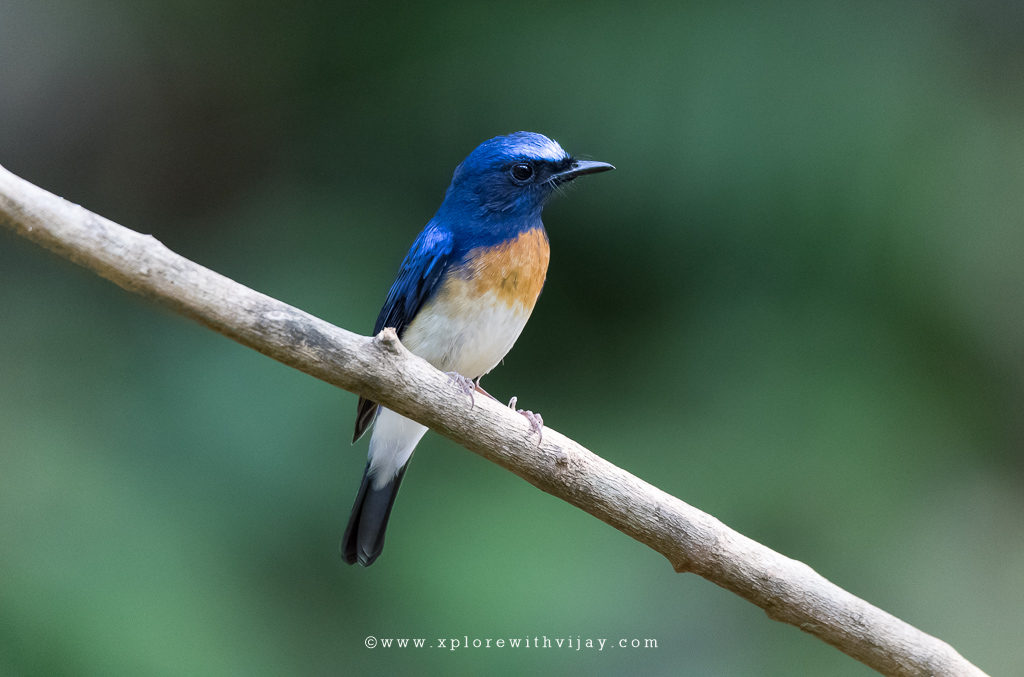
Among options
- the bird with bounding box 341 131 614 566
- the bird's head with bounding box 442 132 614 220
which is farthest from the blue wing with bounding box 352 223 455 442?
the bird's head with bounding box 442 132 614 220

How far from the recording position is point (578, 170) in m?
2.82

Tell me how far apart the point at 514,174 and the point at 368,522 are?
3.61 ft

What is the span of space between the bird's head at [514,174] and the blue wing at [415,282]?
119 mm

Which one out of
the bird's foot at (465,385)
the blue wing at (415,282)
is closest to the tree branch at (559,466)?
the bird's foot at (465,385)

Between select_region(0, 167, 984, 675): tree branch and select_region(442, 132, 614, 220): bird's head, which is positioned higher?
select_region(442, 132, 614, 220): bird's head

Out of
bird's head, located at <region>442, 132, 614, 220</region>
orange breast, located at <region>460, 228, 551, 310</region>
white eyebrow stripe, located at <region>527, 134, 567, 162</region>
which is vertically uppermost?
white eyebrow stripe, located at <region>527, 134, 567, 162</region>

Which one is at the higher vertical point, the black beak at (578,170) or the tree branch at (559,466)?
the black beak at (578,170)

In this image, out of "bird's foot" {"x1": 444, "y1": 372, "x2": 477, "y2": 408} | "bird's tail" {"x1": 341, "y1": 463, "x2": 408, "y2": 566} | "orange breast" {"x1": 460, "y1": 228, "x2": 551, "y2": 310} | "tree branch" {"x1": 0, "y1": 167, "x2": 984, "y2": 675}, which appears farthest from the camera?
"bird's tail" {"x1": 341, "y1": 463, "x2": 408, "y2": 566}

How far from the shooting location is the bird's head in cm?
281

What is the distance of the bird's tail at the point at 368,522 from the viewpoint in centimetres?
290

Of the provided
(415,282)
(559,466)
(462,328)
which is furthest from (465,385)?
(415,282)

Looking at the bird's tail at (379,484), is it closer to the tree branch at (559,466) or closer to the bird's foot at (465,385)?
the bird's foot at (465,385)

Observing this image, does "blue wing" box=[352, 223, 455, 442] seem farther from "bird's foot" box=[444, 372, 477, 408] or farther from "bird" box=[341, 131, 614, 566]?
"bird's foot" box=[444, 372, 477, 408]

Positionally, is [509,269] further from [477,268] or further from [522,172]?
[522,172]
